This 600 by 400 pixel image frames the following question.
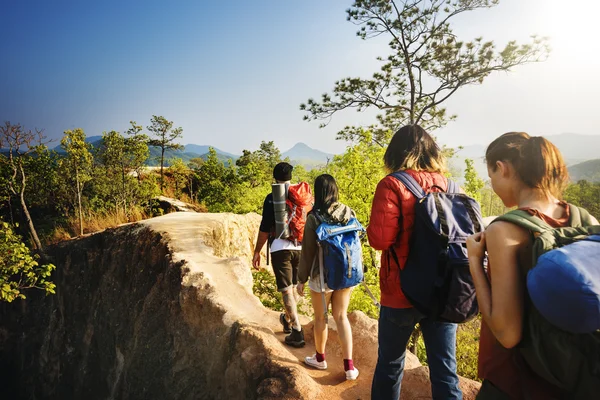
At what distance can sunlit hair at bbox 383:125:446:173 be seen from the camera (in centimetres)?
260

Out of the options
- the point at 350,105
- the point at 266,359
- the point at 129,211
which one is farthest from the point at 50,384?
the point at 350,105

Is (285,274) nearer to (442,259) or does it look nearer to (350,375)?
(350,375)

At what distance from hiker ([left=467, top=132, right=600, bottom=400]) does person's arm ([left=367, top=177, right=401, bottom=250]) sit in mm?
742

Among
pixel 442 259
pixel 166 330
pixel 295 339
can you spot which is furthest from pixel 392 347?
pixel 166 330

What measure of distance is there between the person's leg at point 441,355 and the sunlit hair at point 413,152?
43.9 inches

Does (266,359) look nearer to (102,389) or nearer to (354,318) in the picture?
(354,318)

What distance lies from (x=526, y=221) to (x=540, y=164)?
0.33 meters

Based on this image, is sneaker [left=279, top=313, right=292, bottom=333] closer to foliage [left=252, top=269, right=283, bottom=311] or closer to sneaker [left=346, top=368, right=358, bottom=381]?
sneaker [left=346, top=368, right=358, bottom=381]

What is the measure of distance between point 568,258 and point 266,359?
371cm

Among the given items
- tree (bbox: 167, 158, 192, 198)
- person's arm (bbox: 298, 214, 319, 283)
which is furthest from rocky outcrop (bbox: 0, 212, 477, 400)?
tree (bbox: 167, 158, 192, 198)

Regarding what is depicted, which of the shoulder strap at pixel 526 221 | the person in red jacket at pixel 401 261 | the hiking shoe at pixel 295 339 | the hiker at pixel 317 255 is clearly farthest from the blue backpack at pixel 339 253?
the shoulder strap at pixel 526 221

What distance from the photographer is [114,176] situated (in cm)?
2078

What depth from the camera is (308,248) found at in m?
3.59

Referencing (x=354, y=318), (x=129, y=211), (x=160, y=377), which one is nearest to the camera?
(x=354, y=318)
